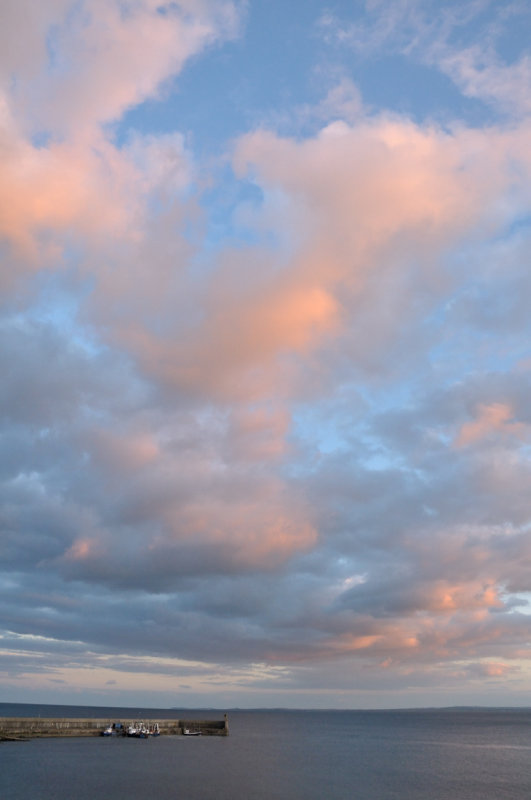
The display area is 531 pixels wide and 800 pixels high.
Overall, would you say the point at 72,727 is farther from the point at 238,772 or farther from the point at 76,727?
the point at 238,772

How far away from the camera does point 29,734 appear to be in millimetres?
137250

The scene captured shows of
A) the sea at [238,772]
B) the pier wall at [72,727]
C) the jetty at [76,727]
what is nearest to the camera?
the sea at [238,772]

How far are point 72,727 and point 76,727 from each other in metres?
1.39

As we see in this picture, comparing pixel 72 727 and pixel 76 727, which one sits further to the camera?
pixel 76 727

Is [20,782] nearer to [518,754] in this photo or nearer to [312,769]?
[312,769]

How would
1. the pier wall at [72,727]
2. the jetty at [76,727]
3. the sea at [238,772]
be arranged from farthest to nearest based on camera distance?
the pier wall at [72,727] → the jetty at [76,727] → the sea at [238,772]

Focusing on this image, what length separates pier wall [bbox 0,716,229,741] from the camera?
13612 centimetres

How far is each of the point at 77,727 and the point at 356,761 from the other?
6503cm

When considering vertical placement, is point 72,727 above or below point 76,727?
above

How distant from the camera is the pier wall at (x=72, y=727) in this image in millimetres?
136125

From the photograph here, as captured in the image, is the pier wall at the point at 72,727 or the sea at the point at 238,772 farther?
the pier wall at the point at 72,727

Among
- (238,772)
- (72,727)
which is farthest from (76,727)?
(238,772)

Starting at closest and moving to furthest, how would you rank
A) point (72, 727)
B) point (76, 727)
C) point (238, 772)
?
point (238, 772) → point (72, 727) → point (76, 727)

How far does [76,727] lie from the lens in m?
150
